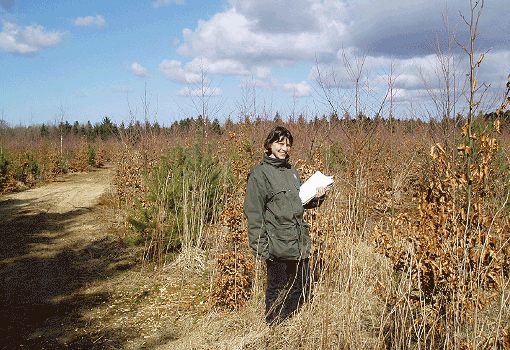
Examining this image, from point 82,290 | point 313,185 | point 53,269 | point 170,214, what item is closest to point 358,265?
point 313,185

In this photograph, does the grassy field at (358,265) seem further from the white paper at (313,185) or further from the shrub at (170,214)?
the white paper at (313,185)

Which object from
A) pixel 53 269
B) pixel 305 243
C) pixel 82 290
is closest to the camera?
pixel 305 243

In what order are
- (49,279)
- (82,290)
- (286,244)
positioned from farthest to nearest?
1. (49,279)
2. (82,290)
3. (286,244)

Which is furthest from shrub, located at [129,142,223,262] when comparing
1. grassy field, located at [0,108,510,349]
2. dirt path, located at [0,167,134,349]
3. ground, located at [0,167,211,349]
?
dirt path, located at [0,167,134,349]

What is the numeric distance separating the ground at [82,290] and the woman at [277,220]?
1.36 metres

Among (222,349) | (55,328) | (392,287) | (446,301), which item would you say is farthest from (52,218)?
(446,301)

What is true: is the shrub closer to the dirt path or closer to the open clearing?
the open clearing

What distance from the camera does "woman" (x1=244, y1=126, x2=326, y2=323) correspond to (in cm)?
258

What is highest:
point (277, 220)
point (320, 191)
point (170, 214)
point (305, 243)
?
point (320, 191)

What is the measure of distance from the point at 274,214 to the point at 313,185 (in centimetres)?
35

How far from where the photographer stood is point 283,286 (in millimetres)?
2686

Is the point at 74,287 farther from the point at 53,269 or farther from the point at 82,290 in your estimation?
the point at 53,269

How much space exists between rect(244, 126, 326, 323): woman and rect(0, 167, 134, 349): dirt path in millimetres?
1675

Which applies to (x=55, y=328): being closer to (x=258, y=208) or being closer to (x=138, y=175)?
(x=258, y=208)
